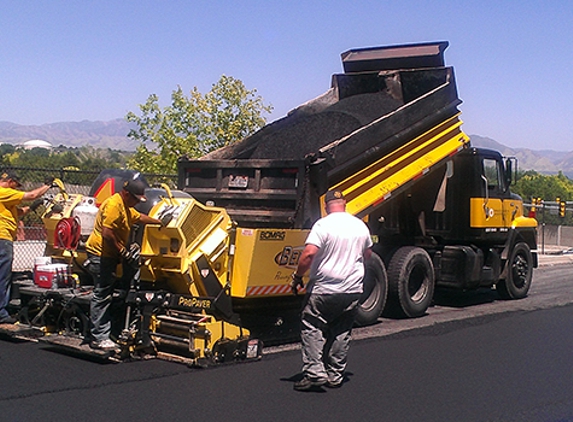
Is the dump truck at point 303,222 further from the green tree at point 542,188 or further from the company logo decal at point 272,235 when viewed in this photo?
the green tree at point 542,188

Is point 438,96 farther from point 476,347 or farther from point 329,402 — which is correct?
point 329,402

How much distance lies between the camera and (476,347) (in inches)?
336

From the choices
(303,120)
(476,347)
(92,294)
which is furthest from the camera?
(303,120)

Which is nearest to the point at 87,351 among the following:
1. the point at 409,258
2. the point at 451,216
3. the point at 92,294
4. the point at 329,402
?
the point at 92,294

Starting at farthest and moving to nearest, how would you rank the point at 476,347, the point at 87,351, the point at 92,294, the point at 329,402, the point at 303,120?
the point at 303,120
the point at 476,347
the point at 92,294
the point at 87,351
the point at 329,402

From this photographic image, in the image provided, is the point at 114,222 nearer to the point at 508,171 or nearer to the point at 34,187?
the point at 34,187

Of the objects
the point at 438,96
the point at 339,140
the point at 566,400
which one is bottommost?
the point at 566,400

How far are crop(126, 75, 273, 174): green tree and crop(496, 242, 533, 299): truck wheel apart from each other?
11.1 metres

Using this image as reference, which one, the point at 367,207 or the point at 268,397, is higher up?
the point at 367,207

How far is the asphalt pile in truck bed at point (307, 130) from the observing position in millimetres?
9477

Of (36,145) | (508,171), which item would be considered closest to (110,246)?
(508,171)

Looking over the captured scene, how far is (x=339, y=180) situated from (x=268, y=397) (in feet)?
11.9

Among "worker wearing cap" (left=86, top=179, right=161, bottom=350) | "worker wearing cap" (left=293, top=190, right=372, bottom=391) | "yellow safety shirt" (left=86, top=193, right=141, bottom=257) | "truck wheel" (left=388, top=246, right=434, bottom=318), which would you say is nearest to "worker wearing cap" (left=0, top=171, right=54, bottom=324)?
"yellow safety shirt" (left=86, top=193, right=141, bottom=257)

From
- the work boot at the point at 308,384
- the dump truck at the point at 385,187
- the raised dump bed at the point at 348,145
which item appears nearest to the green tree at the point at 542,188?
the dump truck at the point at 385,187
